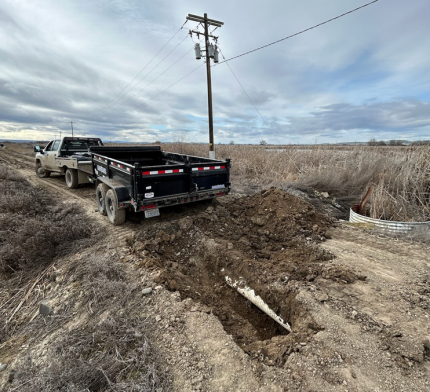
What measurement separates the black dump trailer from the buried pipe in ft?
7.32

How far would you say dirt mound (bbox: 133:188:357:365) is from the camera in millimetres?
2881

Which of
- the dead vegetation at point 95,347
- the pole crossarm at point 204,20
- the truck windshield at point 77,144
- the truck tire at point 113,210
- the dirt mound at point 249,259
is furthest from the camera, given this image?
the pole crossarm at point 204,20

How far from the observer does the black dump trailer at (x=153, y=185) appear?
191 inches

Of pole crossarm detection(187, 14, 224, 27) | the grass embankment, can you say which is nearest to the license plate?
the grass embankment

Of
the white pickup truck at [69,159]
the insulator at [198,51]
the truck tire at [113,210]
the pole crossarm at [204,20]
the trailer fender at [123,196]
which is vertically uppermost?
the pole crossarm at [204,20]

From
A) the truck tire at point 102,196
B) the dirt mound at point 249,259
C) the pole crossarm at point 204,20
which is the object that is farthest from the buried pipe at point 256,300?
the pole crossarm at point 204,20

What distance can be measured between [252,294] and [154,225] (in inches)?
107

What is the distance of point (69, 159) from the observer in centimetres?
890

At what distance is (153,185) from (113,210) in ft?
3.96

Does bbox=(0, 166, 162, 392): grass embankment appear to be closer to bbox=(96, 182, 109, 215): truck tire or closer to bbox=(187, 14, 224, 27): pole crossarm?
bbox=(96, 182, 109, 215): truck tire

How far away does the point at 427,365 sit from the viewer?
2.09m

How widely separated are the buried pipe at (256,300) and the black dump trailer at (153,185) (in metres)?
2.23

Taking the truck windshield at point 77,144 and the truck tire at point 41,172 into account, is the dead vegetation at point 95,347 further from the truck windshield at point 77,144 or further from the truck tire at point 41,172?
the truck tire at point 41,172

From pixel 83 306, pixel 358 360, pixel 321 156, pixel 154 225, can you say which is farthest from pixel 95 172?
pixel 321 156
